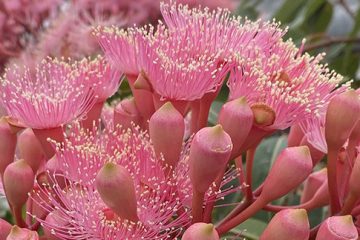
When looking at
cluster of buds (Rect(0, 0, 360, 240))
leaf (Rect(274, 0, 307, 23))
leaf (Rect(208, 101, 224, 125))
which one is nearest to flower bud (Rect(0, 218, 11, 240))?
cluster of buds (Rect(0, 0, 360, 240))

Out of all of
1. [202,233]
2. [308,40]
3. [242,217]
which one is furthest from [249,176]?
[308,40]

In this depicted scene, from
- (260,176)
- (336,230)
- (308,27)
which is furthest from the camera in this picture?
(308,27)

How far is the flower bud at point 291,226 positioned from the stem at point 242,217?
61mm

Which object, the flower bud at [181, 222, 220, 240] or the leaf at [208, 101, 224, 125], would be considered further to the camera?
the leaf at [208, 101, 224, 125]

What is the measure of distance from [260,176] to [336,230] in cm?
57

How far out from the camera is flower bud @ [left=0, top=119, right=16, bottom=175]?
82 centimetres

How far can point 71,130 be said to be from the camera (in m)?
0.80

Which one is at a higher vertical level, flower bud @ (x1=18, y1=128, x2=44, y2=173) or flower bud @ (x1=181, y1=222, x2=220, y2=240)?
flower bud @ (x1=18, y1=128, x2=44, y2=173)

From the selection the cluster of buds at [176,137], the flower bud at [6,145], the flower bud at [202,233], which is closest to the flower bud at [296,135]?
the cluster of buds at [176,137]

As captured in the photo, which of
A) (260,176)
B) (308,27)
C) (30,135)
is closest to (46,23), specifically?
(308,27)

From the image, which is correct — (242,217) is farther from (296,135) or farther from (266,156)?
(266,156)

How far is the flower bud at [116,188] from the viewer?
0.68 m

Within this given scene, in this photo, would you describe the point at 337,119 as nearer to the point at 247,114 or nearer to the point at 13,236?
the point at 247,114

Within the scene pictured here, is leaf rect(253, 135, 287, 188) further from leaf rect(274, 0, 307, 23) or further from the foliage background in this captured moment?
leaf rect(274, 0, 307, 23)
